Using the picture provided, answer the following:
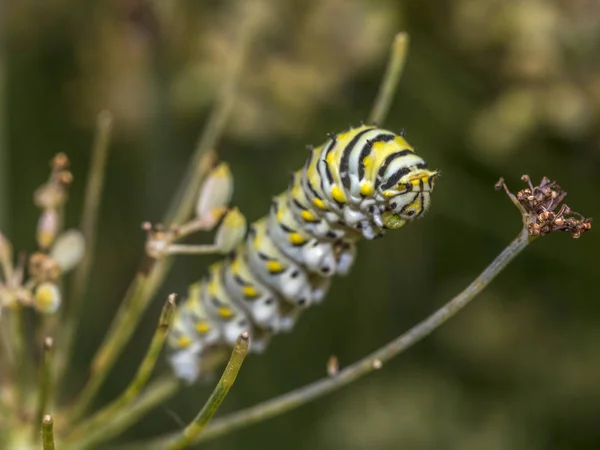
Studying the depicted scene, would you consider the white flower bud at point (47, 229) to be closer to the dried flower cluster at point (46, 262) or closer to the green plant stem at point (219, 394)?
the dried flower cluster at point (46, 262)

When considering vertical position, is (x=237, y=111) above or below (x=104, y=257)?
below

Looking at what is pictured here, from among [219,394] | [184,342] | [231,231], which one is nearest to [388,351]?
[219,394]

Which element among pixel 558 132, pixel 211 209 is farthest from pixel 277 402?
pixel 558 132

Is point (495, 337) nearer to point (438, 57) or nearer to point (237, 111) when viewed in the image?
point (438, 57)

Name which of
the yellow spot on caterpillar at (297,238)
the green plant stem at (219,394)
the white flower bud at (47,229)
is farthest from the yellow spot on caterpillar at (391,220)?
the white flower bud at (47,229)

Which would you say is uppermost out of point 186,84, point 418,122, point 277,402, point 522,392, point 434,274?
point 186,84

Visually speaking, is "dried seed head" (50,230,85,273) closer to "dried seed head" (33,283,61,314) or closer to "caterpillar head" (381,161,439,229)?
"dried seed head" (33,283,61,314)
